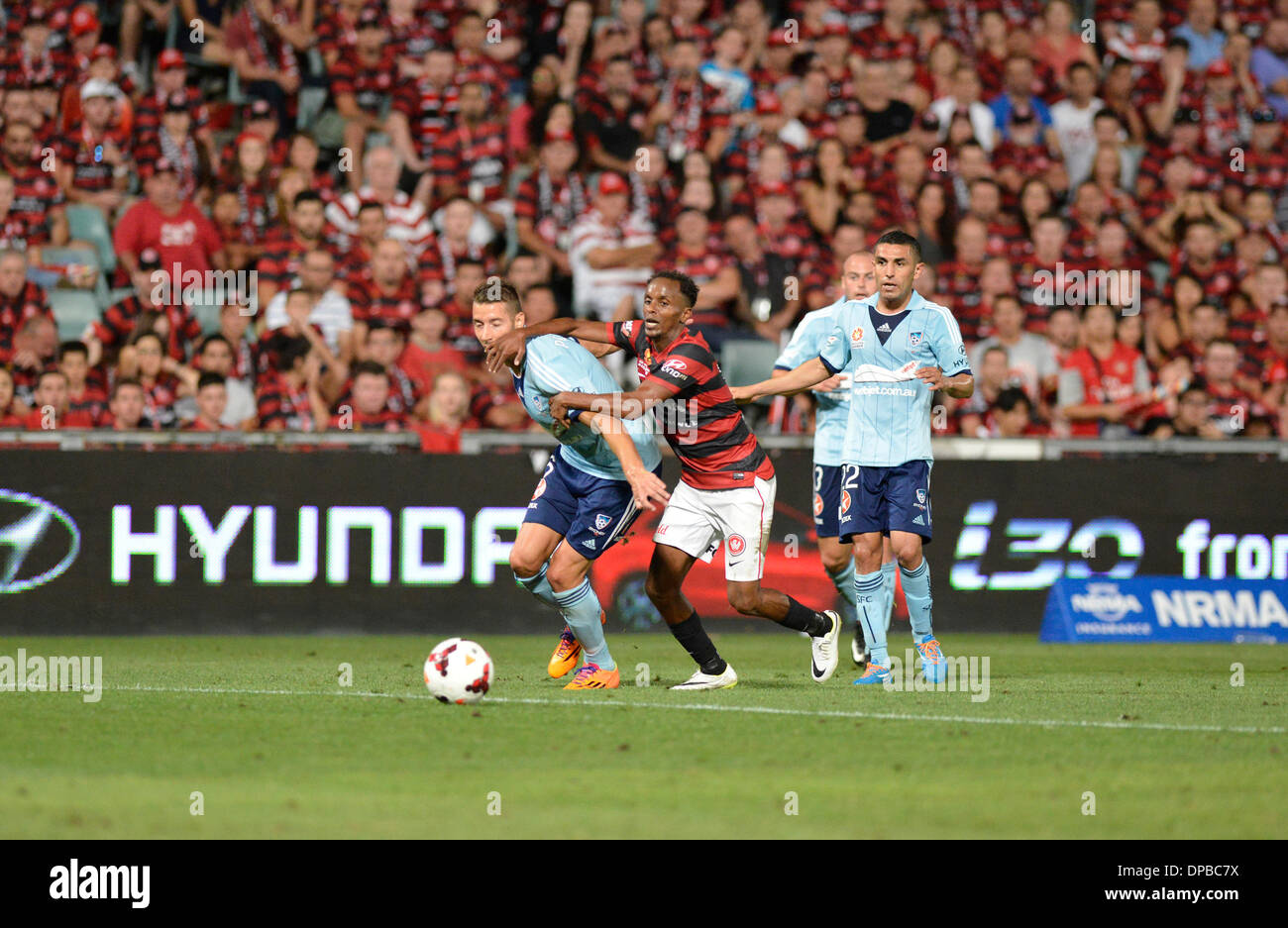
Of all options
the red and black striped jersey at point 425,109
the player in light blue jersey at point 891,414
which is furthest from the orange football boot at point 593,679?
the red and black striped jersey at point 425,109

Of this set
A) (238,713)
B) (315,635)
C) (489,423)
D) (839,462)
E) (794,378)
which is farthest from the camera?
(489,423)

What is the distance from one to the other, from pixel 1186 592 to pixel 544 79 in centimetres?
768

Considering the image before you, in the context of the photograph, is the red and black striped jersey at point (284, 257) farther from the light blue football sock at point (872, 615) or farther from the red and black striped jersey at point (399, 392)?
the light blue football sock at point (872, 615)

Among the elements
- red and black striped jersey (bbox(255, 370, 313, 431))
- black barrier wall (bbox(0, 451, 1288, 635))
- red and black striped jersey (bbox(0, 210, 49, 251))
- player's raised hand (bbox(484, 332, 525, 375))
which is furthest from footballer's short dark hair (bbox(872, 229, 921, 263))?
red and black striped jersey (bbox(0, 210, 49, 251))

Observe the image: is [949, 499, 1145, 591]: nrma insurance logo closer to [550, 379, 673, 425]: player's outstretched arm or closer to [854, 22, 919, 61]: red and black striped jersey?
[550, 379, 673, 425]: player's outstretched arm

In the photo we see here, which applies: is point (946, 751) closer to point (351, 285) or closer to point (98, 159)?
point (351, 285)

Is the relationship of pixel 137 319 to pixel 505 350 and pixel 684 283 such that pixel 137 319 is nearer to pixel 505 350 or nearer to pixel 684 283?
pixel 505 350

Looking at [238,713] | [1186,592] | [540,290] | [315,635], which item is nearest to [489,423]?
[540,290]

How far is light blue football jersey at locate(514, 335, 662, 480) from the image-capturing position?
906 centimetres

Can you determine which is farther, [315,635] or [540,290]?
[540,290]

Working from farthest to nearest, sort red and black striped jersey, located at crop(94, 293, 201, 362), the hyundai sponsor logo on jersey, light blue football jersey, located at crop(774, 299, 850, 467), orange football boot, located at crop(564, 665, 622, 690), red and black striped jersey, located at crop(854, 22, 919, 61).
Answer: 1. red and black striped jersey, located at crop(854, 22, 919, 61)
2. red and black striped jersey, located at crop(94, 293, 201, 362)
3. the hyundai sponsor logo on jersey
4. light blue football jersey, located at crop(774, 299, 850, 467)
5. orange football boot, located at crop(564, 665, 622, 690)

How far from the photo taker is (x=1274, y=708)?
8.84 metres

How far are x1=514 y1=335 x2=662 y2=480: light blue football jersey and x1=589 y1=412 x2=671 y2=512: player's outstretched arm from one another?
42 cm

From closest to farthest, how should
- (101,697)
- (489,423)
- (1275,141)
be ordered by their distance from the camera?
1. (101,697)
2. (489,423)
3. (1275,141)
